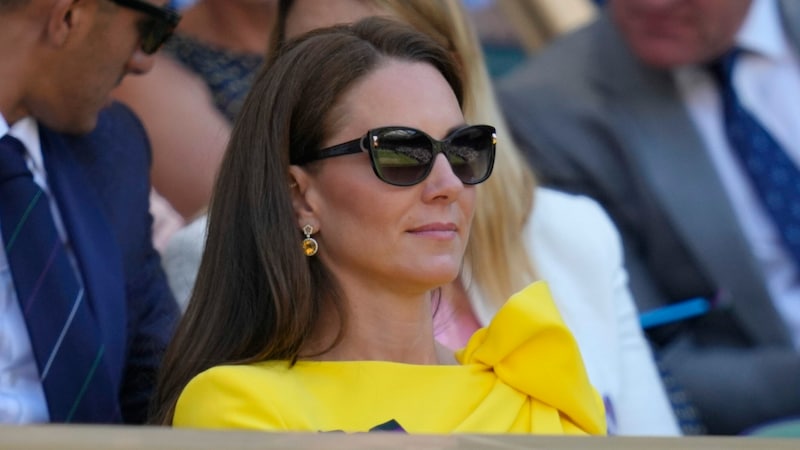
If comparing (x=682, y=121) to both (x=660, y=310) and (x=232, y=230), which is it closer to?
(x=660, y=310)

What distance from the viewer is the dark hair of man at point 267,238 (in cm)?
191

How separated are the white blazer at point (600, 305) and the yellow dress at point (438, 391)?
0.61 m

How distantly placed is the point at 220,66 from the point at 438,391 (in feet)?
4.91

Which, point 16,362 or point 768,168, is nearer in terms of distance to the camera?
point 16,362

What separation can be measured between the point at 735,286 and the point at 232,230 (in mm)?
1728

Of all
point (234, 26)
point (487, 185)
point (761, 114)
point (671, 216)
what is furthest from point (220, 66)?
point (761, 114)

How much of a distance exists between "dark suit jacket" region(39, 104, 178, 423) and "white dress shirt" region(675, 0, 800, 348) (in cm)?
148

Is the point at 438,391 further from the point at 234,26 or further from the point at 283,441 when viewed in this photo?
the point at 234,26

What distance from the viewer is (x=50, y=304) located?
2.24 metres

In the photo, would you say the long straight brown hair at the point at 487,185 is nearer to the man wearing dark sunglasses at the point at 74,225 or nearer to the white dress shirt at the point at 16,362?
the man wearing dark sunglasses at the point at 74,225

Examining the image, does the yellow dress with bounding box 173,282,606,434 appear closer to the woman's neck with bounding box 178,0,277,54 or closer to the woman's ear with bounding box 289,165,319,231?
the woman's ear with bounding box 289,165,319,231

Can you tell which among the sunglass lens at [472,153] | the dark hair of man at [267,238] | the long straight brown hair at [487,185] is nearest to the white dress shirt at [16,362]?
the dark hair of man at [267,238]

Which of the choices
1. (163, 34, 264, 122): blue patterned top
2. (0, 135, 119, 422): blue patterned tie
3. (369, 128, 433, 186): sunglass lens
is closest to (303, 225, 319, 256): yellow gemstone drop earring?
(369, 128, 433, 186): sunglass lens

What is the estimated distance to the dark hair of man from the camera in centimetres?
191
